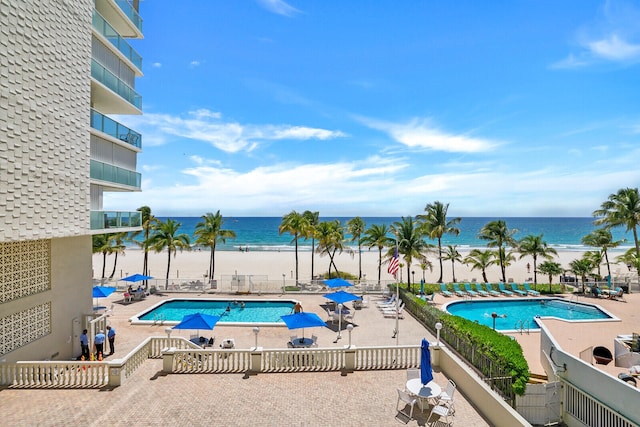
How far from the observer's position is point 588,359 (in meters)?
17.0

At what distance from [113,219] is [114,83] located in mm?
7196

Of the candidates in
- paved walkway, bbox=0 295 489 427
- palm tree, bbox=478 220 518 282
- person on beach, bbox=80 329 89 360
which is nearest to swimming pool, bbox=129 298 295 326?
person on beach, bbox=80 329 89 360

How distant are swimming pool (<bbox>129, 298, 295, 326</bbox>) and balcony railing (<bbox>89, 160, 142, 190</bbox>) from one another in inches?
411

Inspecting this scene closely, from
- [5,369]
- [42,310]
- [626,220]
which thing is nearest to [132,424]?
[5,369]

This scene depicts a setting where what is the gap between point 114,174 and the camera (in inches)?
704

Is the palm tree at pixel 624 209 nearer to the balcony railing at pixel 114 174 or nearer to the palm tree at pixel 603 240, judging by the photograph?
the palm tree at pixel 603 240

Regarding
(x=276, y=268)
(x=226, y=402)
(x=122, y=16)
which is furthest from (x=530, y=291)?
(x=122, y=16)

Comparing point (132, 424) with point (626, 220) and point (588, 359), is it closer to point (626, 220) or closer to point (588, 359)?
point (588, 359)

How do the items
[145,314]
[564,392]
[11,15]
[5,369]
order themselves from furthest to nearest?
[145,314] → [564,392] → [5,369] → [11,15]

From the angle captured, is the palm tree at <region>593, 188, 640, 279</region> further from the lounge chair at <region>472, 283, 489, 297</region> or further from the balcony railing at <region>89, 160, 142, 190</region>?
the balcony railing at <region>89, 160, 142, 190</region>

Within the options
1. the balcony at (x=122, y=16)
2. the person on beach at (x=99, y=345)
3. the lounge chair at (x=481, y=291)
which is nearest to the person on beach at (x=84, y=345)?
the person on beach at (x=99, y=345)

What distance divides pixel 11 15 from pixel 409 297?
25256 millimetres

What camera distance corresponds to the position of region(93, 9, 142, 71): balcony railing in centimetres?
1671

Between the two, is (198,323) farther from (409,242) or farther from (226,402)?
(409,242)
